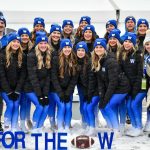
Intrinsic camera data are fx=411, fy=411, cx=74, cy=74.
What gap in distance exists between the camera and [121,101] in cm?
661

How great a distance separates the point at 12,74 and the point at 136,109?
Answer: 79.9 inches

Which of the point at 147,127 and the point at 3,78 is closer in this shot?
the point at 3,78

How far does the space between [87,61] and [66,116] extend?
938 millimetres

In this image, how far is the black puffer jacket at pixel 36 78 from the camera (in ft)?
20.6

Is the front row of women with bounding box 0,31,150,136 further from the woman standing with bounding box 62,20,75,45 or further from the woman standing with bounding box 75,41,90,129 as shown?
the woman standing with bounding box 62,20,75,45

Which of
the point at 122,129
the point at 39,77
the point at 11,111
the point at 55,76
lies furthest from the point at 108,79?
the point at 11,111

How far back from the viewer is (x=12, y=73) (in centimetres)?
630

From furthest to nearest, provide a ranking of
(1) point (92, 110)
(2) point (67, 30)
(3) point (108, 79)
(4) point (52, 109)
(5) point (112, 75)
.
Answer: (2) point (67, 30), (4) point (52, 109), (1) point (92, 110), (3) point (108, 79), (5) point (112, 75)

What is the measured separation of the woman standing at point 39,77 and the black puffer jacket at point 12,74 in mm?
123

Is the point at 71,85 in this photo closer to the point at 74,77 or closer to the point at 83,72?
the point at 74,77

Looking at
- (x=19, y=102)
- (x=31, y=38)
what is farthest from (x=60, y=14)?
(x=19, y=102)

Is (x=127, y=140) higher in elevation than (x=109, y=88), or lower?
lower

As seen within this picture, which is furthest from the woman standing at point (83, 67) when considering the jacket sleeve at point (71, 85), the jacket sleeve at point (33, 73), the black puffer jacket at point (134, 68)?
the jacket sleeve at point (33, 73)

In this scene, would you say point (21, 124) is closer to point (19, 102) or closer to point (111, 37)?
point (19, 102)
